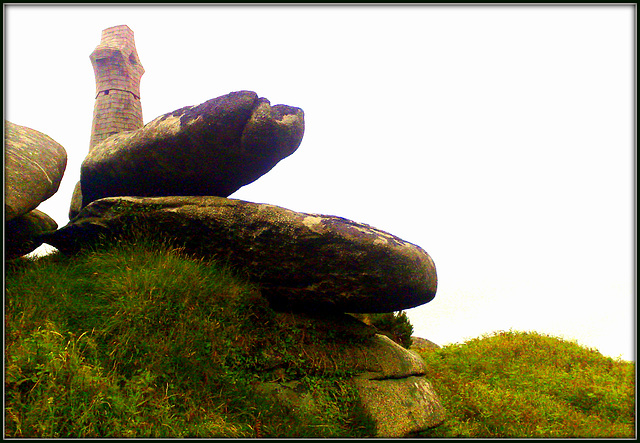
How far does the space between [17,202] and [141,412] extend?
3.82 m

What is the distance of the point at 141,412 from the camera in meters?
4.30

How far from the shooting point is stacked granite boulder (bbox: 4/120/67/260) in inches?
239

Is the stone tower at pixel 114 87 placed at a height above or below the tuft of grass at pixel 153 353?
above

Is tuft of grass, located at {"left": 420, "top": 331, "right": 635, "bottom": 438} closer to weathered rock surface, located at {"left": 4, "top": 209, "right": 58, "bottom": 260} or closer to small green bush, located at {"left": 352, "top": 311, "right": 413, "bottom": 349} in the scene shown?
small green bush, located at {"left": 352, "top": 311, "right": 413, "bottom": 349}

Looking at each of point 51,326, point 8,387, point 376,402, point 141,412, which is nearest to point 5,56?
point 51,326

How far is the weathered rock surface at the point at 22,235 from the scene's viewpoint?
Result: 7184mm

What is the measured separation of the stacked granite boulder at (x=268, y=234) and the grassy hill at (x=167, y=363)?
0.35 metres

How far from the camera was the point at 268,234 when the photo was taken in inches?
242

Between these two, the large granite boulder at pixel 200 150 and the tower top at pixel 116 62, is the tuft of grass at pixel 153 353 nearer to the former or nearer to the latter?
the large granite boulder at pixel 200 150

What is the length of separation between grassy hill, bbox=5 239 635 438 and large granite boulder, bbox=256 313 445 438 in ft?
0.29

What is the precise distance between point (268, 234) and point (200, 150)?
1781 millimetres

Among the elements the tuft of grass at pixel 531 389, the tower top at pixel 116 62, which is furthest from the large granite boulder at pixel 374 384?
the tower top at pixel 116 62

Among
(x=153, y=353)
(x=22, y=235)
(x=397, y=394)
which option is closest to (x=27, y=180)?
(x=22, y=235)

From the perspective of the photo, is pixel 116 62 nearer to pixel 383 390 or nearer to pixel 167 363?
pixel 167 363
